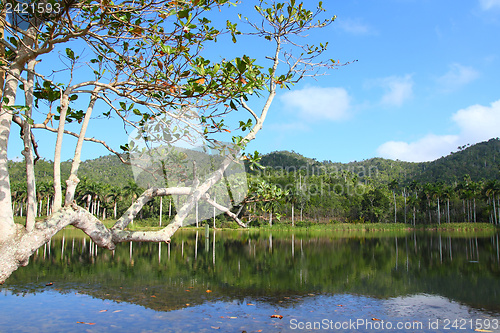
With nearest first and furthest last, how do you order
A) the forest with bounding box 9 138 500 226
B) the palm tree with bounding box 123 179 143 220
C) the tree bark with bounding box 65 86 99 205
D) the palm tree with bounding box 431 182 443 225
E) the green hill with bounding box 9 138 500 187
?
the tree bark with bounding box 65 86 99 205 → the palm tree with bounding box 123 179 143 220 → the forest with bounding box 9 138 500 226 → the palm tree with bounding box 431 182 443 225 → the green hill with bounding box 9 138 500 187

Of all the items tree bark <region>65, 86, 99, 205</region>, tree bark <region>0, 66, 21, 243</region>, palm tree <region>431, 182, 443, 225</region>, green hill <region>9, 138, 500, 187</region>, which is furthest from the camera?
green hill <region>9, 138, 500, 187</region>

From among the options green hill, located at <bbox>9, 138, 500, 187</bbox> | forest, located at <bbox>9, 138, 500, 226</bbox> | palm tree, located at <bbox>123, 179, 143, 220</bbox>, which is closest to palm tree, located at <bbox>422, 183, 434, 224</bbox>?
forest, located at <bbox>9, 138, 500, 226</bbox>

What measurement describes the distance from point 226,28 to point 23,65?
184 cm

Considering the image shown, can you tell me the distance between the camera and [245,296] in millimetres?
12609

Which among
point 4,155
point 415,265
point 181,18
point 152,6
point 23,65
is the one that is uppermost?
point 152,6

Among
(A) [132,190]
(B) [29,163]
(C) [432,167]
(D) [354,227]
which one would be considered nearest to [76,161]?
(B) [29,163]

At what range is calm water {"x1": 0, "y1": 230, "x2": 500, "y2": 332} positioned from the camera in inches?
374

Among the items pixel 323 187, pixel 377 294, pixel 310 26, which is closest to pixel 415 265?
pixel 377 294

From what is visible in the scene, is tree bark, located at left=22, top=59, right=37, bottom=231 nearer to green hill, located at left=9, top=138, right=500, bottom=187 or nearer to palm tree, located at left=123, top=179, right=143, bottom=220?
palm tree, located at left=123, top=179, right=143, bottom=220

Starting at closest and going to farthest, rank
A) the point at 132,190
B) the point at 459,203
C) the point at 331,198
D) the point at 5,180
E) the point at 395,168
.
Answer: the point at 5,180 < the point at 132,190 < the point at 459,203 < the point at 331,198 < the point at 395,168

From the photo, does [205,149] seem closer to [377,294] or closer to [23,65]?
[23,65]

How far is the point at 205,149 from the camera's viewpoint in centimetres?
389

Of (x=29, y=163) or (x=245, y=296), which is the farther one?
(x=245, y=296)

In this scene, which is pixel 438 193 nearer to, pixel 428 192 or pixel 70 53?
pixel 428 192
